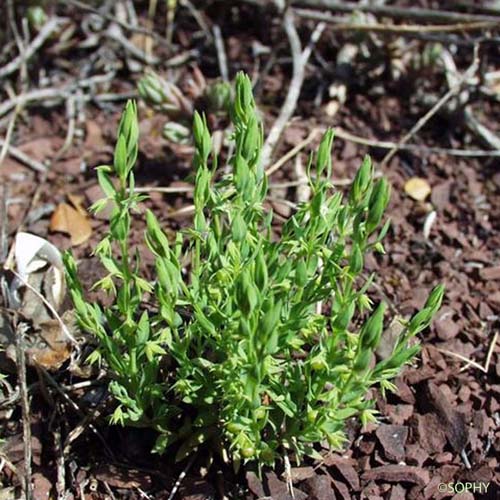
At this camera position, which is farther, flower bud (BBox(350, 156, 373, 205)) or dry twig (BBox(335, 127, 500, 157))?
dry twig (BBox(335, 127, 500, 157))

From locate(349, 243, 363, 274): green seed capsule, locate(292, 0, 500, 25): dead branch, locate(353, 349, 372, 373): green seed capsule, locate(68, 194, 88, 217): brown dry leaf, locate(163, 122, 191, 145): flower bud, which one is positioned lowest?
locate(68, 194, 88, 217): brown dry leaf

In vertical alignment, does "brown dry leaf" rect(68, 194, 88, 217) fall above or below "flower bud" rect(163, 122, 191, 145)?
below

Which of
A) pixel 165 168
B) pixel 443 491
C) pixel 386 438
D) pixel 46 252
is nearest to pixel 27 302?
pixel 46 252

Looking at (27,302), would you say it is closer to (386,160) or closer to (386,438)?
(386,438)

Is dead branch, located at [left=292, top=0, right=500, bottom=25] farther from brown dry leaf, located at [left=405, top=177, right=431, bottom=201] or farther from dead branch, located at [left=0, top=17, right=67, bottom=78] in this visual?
dead branch, located at [left=0, top=17, right=67, bottom=78]

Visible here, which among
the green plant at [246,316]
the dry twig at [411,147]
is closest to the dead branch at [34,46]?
the dry twig at [411,147]

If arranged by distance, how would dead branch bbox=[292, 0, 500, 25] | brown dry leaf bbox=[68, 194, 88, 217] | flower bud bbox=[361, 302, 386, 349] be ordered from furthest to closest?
dead branch bbox=[292, 0, 500, 25] < brown dry leaf bbox=[68, 194, 88, 217] < flower bud bbox=[361, 302, 386, 349]

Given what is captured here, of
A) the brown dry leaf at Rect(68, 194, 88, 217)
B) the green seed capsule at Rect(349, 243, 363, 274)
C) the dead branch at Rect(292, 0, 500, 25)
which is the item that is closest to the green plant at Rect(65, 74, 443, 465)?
the green seed capsule at Rect(349, 243, 363, 274)

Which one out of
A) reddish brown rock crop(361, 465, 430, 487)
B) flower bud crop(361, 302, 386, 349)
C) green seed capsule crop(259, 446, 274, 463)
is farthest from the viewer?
reddish brown rock crop(361, 465, 430, 487)
